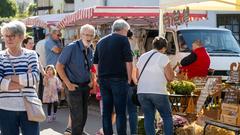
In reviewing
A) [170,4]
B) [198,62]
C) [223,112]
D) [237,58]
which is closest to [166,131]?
[223,112]

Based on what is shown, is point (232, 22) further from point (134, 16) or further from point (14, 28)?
point (14, 28)

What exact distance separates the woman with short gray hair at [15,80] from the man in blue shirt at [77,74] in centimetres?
227

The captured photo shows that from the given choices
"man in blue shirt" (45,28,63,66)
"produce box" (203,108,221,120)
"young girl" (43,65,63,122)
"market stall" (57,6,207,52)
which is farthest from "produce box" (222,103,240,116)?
"market stall" (57,6,207,52)

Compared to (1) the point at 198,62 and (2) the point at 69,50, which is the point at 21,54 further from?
(1) the point at 198,62

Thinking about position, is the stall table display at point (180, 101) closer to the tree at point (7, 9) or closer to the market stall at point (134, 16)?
the market stall at point (134, 16)

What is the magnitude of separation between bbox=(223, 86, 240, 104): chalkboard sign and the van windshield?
5.30 metres

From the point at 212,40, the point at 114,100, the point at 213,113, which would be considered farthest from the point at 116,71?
the point at 212,40

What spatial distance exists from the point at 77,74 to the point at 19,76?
2465mm

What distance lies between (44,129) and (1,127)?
481 cm

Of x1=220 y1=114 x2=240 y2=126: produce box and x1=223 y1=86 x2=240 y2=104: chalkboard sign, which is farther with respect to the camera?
x1=223 y1=86 x2=240 y2=104: chalkboard sign

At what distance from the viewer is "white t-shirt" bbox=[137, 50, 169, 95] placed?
734 cm

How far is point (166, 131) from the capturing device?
24.5 feet

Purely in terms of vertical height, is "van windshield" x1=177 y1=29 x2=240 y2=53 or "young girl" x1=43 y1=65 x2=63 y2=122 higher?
"van windshield" x1=177 y1=29 x2=240 y2=53

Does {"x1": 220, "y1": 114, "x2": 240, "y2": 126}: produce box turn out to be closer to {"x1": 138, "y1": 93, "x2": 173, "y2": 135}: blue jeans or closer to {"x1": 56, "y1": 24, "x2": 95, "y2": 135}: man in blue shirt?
{"x1": 138, "y1": 93, "x2": 173, "y2": 135}: blue jeans
